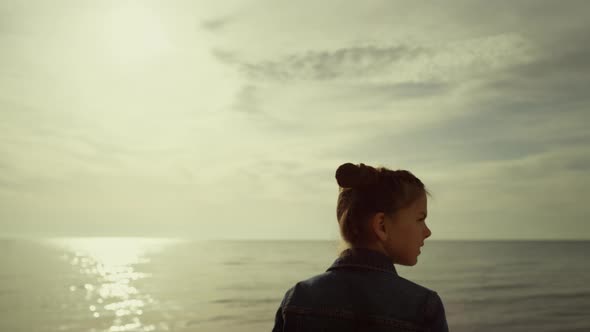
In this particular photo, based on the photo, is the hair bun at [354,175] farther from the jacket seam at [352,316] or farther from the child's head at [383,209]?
the jacket seam at [352,316]

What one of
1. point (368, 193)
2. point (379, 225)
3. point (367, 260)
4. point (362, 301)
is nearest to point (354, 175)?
point (368, 193)

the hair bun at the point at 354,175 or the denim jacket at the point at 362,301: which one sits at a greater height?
the hair bun at the point at 354,175

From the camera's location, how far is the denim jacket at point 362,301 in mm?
2410

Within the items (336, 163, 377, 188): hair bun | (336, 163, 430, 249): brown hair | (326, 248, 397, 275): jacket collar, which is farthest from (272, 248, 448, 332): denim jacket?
(336, 163, 377, 188): hair bun

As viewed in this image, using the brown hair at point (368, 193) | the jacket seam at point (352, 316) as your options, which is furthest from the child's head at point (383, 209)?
the jacket seam at point (352, 316)

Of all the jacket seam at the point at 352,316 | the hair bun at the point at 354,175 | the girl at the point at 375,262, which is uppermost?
the hair bun at the point at 354,175

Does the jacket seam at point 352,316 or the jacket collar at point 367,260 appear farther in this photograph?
the jacket collar at point 367,260

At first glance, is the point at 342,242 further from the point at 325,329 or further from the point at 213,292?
the point at 213,292

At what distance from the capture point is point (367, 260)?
2533 millimetres

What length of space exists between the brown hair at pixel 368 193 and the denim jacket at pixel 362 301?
14 centimetres

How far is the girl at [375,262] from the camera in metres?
2.42

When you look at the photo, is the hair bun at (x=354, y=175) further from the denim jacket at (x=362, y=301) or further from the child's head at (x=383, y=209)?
the denim jacket at (x=362, y=301)

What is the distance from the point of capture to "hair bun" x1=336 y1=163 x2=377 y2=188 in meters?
2.43

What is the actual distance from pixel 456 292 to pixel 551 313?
10.6m
